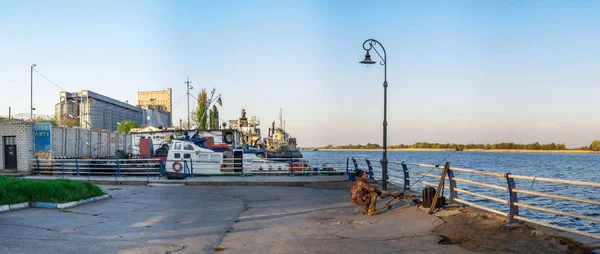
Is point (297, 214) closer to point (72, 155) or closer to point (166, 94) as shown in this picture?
point (72, 155)

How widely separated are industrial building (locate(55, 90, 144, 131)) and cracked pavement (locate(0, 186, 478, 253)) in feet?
224

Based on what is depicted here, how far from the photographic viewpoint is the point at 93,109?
9138 centimetres

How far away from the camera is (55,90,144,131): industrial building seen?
8293 centimetres

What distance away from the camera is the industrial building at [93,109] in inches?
3265

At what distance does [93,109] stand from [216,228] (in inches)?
3483

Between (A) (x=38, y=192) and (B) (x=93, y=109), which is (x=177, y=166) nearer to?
(A) (x=38, y=192)

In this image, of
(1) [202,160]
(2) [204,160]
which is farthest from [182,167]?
(2) [204,160]

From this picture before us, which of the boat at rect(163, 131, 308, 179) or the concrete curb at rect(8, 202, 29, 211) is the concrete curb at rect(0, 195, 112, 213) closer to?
the concrete curb at rect(8, 202, 29, 211)

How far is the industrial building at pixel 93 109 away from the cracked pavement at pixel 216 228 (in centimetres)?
6840

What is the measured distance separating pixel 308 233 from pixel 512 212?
13.0 feet

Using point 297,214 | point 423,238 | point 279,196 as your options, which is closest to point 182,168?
point 279,196

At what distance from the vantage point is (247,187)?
70.0 feet

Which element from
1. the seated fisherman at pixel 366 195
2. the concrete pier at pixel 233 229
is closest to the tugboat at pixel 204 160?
the concrete pier at pixel 233 229

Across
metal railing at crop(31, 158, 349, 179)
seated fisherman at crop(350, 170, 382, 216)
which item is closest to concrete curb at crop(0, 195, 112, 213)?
seated fisherman at crop(350, 170, 382, 216)
